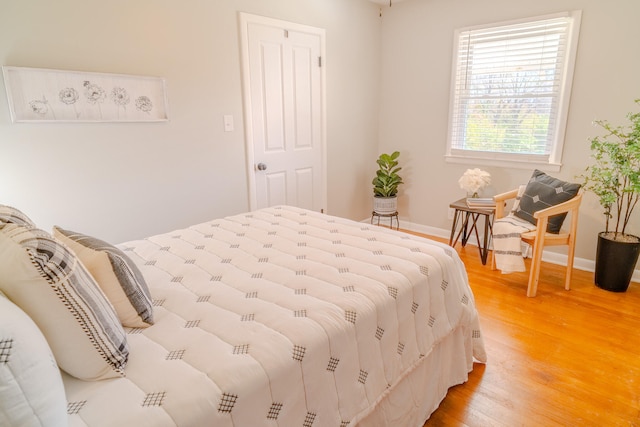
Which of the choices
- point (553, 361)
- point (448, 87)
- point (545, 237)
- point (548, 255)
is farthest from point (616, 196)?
point (448, 87)

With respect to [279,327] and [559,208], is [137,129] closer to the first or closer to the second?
[279,327]

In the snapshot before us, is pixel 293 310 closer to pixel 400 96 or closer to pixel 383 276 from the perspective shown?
pixel 383 276

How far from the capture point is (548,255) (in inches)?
138

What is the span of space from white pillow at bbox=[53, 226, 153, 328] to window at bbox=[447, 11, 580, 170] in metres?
3.45

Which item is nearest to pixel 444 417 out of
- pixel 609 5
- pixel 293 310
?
pixel 293 310

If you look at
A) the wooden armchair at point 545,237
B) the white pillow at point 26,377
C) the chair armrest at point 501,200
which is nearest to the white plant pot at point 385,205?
the chair armrest at point 501,200

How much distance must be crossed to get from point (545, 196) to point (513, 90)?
1138mm

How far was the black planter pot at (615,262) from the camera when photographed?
2.78 meters

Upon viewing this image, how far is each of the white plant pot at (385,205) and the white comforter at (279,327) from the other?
6.70 feet

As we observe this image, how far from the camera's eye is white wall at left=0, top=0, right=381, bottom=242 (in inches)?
82.7

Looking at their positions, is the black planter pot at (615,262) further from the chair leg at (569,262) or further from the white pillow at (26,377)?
the white pillow at (26,377)

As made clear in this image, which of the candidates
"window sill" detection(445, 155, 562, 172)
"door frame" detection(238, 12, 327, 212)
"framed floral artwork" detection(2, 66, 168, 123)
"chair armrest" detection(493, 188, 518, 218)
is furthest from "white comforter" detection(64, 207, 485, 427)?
"window sill" detection(445, 155, 562, 172)

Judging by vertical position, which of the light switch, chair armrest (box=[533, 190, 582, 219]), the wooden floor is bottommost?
the wooden floor

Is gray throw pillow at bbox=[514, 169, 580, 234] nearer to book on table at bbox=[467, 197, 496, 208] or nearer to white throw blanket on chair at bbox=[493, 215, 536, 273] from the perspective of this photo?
white throw blanket on chair at bbox=[493, 215, 536, 273]
